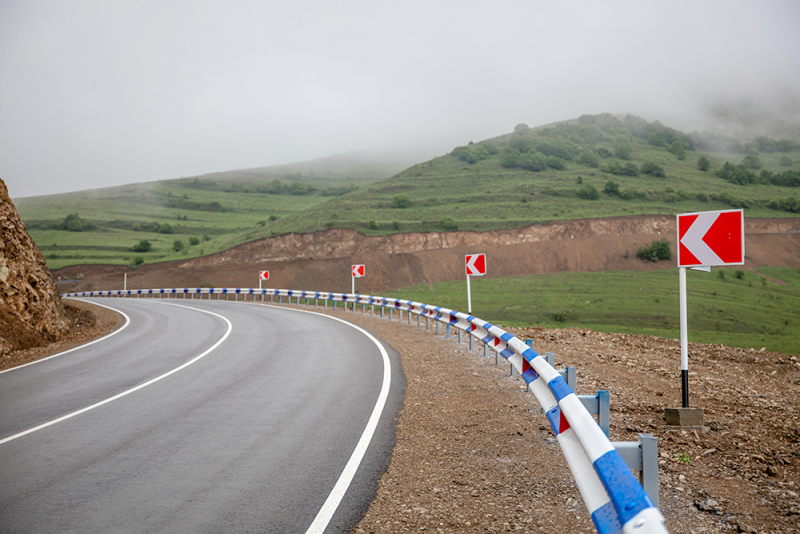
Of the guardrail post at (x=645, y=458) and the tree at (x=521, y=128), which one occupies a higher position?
the tree at (x=521, y=128)

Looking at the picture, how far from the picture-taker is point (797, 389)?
9469 mm

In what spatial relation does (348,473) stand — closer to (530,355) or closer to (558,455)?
(558,455)

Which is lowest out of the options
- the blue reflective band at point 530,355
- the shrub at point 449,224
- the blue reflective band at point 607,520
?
the blue reflective band at point 530,355

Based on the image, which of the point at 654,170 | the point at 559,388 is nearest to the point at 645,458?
the point at 559,388

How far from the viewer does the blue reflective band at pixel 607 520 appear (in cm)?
243

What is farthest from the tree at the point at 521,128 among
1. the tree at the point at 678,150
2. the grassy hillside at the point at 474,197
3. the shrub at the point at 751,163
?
the shrub at the point at 751,163

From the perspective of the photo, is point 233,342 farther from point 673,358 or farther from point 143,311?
point 143,311

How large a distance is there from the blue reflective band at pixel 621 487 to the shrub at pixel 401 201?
7326cm

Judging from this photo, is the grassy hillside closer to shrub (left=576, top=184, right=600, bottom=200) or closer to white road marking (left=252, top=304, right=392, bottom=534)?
shrub (left=576, top=184, right=600, bottom=200)

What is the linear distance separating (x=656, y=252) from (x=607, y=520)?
62748 millimetres

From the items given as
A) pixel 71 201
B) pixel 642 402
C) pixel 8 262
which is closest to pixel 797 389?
pixel 642 402

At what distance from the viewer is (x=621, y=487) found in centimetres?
242

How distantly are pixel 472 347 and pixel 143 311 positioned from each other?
22.4 m

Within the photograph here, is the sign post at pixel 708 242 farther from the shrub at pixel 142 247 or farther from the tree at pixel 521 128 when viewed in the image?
the tree at pixel 521 128
